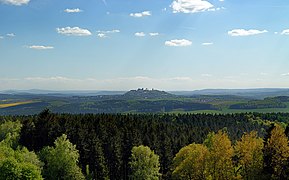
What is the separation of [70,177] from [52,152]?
21.6 ft

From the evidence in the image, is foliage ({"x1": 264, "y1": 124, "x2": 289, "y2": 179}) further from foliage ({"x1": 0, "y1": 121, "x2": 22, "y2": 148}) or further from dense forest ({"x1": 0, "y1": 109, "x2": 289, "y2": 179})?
foliage ({"x1": 0, "y1": 121, "x2": 22, "y2": 148})

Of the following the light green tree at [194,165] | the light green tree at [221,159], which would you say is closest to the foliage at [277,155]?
the light green tree at [221,159]

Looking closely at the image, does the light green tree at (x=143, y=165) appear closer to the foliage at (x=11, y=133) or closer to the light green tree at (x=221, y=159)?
the light green tree at (x=221, y=159)

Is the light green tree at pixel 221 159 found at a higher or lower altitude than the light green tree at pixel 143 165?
higher

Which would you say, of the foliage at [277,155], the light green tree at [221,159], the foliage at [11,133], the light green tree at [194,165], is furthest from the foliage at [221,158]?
the foliage at [11,133]

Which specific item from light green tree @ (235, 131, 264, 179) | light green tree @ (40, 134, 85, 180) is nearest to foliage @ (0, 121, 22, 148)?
light green tree @ (40, 134, 85, 180)

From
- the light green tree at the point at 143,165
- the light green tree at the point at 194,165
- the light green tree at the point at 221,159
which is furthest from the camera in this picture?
the light green tree at the point at 143,165

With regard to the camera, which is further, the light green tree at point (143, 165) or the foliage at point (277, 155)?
the light green tree at point (143, 165)

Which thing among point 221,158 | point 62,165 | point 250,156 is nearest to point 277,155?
point 250,156

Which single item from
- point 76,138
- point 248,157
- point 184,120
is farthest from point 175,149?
point 184,120

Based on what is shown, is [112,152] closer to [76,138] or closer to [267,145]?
[76,138]

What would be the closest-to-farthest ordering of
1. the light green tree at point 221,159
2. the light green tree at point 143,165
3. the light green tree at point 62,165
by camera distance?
1. the light green tree at point 221,159
2. the light green tree at point 62,165
3. the light green tree at point 143,165

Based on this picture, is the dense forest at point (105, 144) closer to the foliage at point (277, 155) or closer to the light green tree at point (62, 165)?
the light green tree at point (62, 165)

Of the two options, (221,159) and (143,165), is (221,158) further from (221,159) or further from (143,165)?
(143,165)
